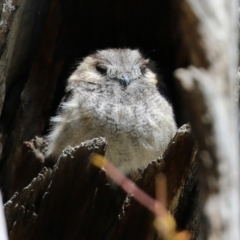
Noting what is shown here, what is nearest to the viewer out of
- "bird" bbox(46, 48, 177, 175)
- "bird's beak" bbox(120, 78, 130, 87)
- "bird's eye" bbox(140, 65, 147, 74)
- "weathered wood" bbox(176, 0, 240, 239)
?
"weathered wood" bbox(176, 0, 240, 239)

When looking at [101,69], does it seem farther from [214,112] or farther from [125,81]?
[214,112]

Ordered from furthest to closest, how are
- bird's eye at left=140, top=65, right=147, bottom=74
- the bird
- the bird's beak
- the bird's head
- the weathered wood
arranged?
bird's eye at left=140, top=65, right=147, bottom=74 < the bird's head < the bird's beak < the bird < the weathered wood

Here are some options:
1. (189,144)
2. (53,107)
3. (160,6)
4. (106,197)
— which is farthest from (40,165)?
(160,6)

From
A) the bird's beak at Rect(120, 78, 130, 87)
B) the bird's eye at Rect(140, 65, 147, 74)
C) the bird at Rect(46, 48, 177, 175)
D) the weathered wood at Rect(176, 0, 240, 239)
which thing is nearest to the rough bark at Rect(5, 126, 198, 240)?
the bird at Rect(46, 48, 177, 175)

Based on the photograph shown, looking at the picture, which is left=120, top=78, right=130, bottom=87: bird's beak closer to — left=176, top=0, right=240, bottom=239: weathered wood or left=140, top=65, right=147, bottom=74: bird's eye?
left=140, top=65, right=147, bottom=74: bird's eye

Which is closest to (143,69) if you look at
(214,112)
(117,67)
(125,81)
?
(117,67)

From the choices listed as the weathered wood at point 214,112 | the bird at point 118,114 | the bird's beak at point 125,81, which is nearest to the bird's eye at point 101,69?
the bird at point 118,114

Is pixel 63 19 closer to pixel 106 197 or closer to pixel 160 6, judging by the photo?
pixel 160 6

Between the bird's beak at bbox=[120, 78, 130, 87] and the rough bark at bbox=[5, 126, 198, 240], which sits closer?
the rough bark at bbox=[5, 126, 198, 240]
